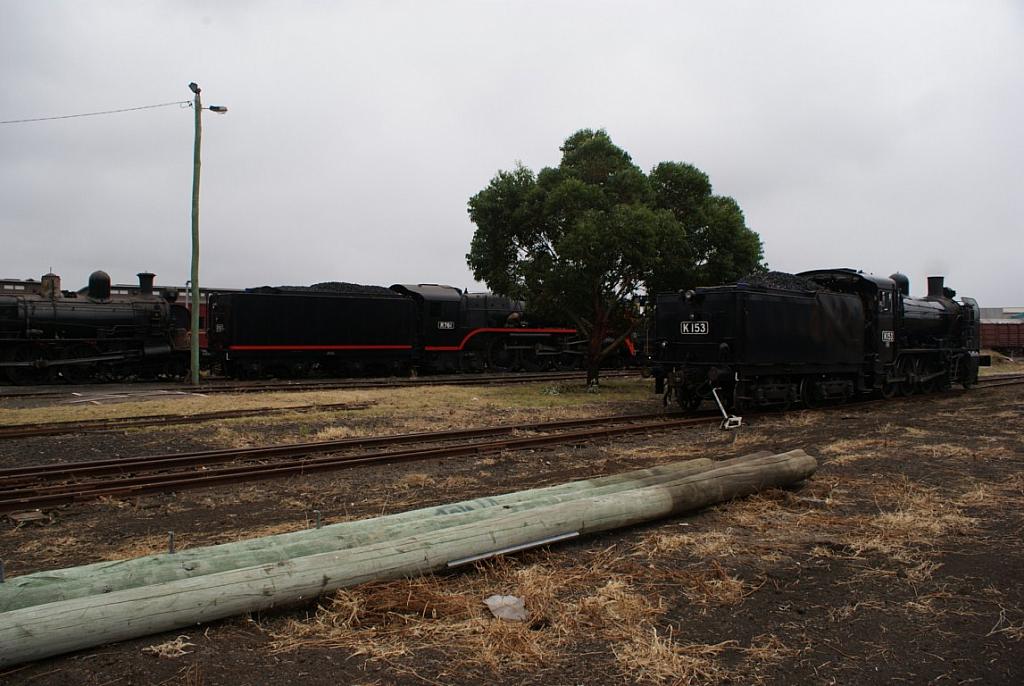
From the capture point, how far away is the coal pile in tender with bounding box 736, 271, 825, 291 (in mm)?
14148

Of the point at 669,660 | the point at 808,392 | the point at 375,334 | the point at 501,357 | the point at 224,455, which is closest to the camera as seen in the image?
the point at 669,660

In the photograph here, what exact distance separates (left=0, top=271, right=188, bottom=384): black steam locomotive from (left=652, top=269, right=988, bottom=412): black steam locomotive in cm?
1602

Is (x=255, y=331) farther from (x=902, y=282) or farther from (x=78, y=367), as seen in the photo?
(x=902, y=282)

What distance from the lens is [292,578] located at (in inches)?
157

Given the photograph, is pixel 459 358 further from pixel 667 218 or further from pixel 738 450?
pixel 738 450

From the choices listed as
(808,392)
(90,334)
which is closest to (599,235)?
(808,392)

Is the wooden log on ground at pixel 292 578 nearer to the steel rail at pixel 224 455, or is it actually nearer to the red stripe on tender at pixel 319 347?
the steel rail at pixel 224 455

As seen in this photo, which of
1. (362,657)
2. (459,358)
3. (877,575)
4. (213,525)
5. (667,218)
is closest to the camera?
(362,657)

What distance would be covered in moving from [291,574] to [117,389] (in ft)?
56.6

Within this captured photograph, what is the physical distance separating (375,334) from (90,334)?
8.48m

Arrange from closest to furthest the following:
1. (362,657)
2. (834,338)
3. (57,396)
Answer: (362,657) < (834,338) < (57,396)

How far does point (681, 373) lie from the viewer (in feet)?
45.8

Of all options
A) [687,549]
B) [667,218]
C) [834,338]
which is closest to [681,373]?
[834,338]

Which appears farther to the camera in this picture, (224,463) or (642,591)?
(224,463)
